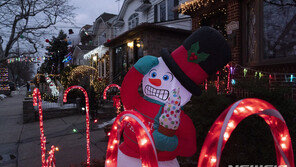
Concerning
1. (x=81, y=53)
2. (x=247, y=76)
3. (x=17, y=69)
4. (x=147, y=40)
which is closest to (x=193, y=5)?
(x=147, y=40)

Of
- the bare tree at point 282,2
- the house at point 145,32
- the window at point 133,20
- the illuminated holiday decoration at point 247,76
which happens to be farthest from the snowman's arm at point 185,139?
the window at point 133,20

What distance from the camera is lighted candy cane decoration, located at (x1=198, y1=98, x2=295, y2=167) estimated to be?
1.15 meters

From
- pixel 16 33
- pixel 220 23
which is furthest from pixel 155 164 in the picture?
pixel 16 33

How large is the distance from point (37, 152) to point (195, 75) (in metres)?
4.92

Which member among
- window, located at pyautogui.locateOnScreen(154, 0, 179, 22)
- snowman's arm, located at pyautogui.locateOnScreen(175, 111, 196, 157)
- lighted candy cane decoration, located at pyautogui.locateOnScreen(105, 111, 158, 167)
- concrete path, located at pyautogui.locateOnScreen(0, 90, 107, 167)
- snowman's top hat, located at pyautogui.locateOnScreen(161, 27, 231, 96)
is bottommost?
concrete path, located at pyautogui.locateOnScreen(0, 90, 107, 167)

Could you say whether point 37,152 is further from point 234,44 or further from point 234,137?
point 234,44

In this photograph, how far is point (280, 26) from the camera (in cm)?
490

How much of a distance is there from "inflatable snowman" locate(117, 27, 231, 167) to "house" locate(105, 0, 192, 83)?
6.26 m

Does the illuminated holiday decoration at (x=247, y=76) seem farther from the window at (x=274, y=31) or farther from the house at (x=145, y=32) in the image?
the house at (x=145, y=32)

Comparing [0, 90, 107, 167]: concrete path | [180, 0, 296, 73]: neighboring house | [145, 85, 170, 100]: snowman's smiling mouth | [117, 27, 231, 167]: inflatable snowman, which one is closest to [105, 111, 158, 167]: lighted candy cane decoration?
[117, 27, 231, 167]: inflatable snowman

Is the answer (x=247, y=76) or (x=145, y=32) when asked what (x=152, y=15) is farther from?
(x=247, y=76)

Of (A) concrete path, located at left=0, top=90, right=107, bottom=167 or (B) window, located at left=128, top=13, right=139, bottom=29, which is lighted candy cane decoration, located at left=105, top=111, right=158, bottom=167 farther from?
(B) window, located at left=128, top=13, right=139, bottom=29

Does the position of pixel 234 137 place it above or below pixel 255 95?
below

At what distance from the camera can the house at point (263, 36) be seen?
14.9 ft
